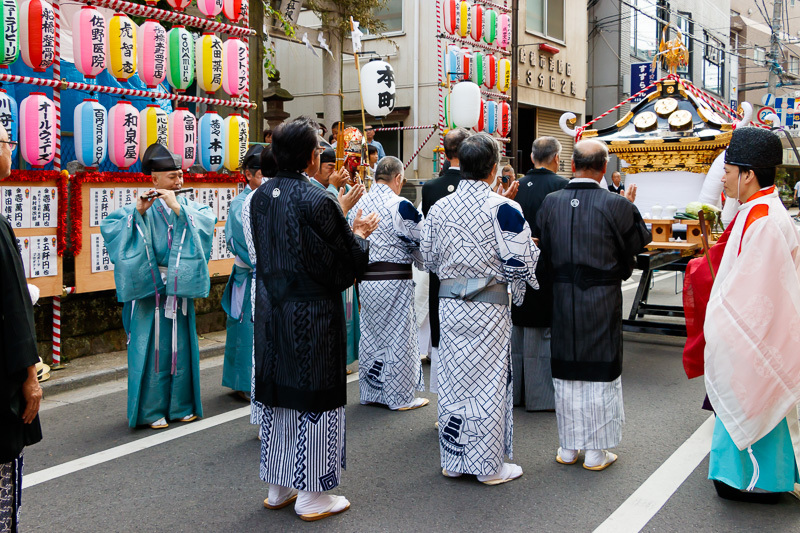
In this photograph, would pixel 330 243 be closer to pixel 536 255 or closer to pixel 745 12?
pixel 536 255

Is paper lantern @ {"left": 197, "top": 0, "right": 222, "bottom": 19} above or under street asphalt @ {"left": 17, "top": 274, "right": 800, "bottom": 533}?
above

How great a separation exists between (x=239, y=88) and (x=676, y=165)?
5289mm

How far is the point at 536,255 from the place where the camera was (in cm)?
410

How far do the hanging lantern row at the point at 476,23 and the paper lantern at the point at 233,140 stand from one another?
8.15 metres

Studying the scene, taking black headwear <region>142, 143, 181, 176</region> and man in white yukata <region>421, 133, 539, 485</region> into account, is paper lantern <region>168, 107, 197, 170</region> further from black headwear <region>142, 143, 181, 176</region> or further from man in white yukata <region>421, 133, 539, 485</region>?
man in white yukata <region>421, 133, 539, 485</region>

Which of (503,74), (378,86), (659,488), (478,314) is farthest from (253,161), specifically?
(503,74)

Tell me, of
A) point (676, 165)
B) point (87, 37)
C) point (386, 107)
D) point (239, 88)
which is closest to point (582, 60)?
point (386, 107)

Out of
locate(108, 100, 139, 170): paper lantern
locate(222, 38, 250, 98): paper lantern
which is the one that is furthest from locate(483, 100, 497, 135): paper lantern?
locate(108, 100, 139, 170): paper lantern

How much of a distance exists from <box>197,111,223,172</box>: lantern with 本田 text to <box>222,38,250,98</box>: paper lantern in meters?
0.49

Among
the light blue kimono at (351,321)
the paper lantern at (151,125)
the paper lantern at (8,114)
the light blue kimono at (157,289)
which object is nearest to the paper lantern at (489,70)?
the paper lantern at (151,125)

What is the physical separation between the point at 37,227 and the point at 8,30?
1697 millimetres

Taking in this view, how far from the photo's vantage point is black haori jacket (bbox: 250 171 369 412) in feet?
11.6

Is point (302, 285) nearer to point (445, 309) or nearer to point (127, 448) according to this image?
point (445, 309)

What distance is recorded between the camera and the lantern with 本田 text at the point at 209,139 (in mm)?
7938
